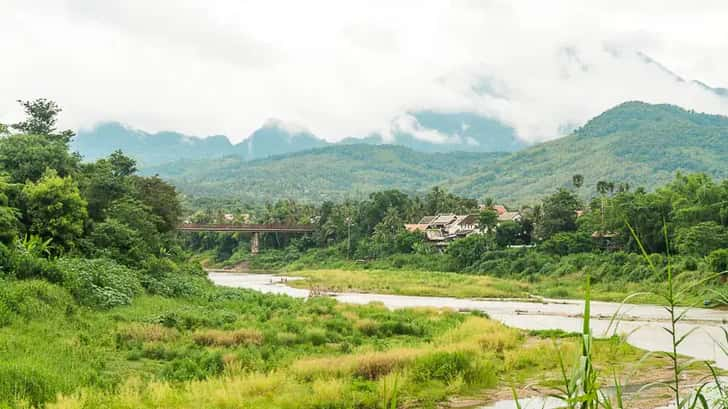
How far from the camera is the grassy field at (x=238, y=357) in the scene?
54.1 ft

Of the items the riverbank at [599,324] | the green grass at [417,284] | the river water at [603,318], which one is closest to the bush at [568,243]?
the green grass at [417,284]

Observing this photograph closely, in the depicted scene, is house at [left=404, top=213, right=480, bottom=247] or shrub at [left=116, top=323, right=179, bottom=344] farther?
house at [left=404, top=213, right=480, bottom=247]

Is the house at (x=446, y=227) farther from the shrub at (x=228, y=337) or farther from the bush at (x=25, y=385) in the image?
the bush at (x=25, y=385)

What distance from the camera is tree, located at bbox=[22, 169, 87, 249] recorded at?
32781 millimetres

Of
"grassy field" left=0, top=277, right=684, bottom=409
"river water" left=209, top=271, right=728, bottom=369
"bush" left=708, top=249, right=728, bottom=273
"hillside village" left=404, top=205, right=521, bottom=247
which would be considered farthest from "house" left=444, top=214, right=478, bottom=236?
"grassy field" left=0, top=277, right=684, bottom=409

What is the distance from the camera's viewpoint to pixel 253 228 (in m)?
94.2

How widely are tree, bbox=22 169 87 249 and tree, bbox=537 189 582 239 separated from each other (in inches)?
1923

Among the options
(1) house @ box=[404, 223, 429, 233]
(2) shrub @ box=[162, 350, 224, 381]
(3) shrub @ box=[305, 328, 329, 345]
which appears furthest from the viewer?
(1) house @ box=[404, 223, 429, 233]

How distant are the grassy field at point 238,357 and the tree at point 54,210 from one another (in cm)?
624

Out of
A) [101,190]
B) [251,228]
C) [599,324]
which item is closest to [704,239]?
[599,324]

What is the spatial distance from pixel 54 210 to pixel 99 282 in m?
6.13

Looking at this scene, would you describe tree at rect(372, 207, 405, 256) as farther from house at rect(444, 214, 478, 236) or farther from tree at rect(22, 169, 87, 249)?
tree at rect(22, 169, 87, 249)

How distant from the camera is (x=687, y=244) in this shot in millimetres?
51375

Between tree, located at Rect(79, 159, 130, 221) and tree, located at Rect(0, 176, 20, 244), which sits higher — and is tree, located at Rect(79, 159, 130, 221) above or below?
above
